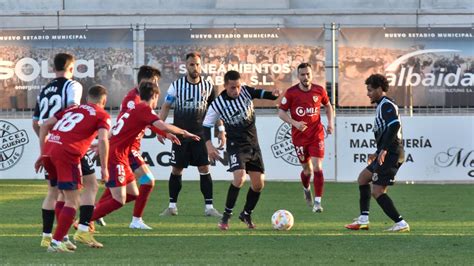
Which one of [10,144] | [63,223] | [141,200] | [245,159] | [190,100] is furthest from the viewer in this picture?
[10,144]

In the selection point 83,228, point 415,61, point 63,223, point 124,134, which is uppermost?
point 415,61

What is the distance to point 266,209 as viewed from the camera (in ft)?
50.7

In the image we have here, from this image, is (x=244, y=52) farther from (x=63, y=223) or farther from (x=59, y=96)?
(x=63, y=223)

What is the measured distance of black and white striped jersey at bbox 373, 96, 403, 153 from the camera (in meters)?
12.3

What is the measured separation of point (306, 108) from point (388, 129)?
367 centimetres

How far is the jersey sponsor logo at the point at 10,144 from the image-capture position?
20.8 metres

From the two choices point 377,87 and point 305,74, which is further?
point 305,74

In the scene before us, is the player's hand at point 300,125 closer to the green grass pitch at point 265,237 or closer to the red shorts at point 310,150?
the red shorts at point 310,150

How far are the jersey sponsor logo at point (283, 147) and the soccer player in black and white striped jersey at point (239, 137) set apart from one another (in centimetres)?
754

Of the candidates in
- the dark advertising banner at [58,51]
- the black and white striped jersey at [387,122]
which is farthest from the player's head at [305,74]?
the dark advertising banner at [58,51]

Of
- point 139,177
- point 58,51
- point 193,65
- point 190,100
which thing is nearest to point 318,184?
point 190,100

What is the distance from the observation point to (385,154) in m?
12.3

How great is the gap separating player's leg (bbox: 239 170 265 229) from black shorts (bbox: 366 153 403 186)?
1374mm

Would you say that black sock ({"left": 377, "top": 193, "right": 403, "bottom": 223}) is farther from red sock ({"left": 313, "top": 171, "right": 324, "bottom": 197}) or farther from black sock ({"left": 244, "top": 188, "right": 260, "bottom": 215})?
red sock ({"left": 313, "top": 171, "right": 324, "bottom": 197})
